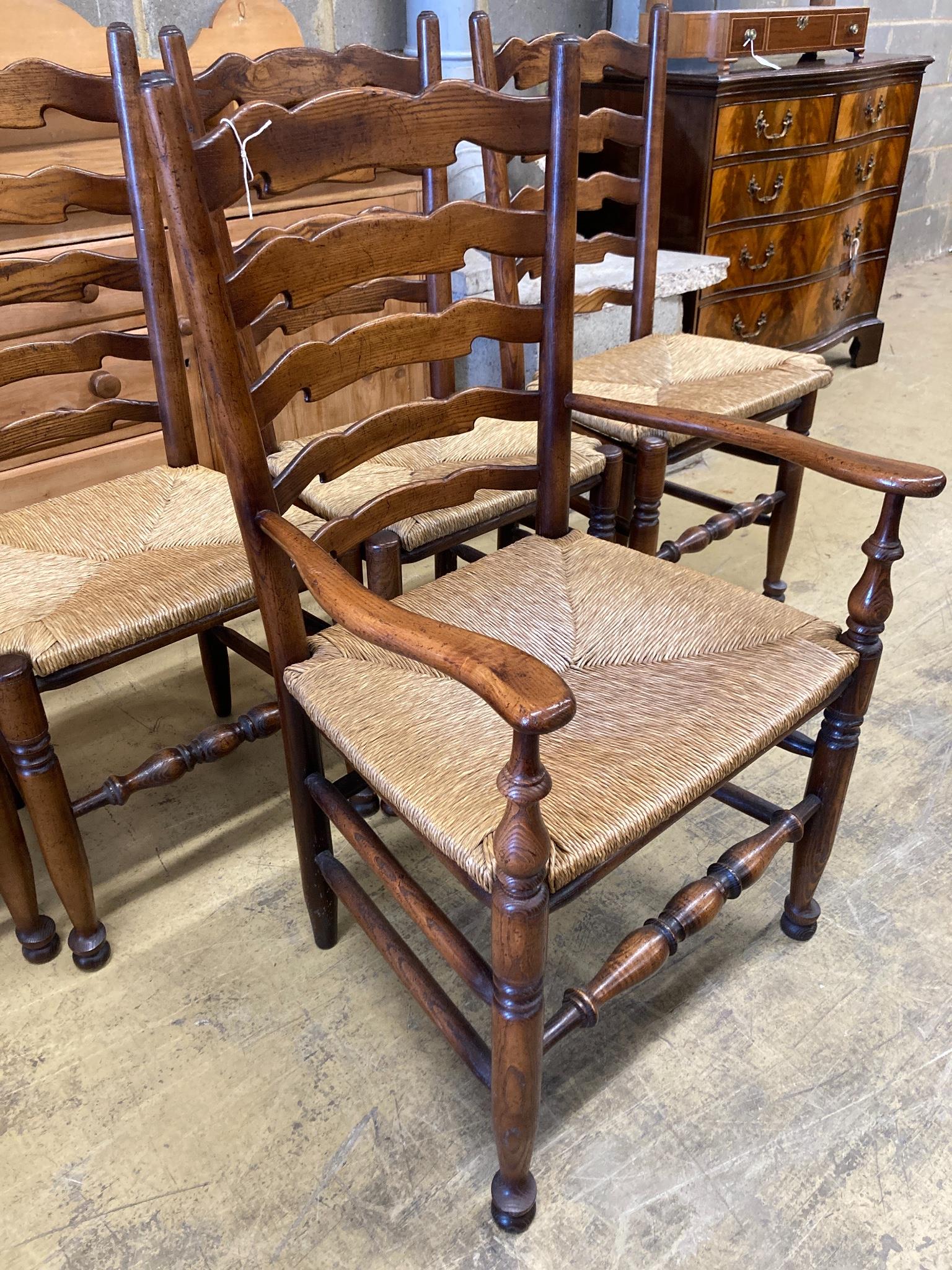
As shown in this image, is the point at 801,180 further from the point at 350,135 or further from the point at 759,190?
the point at 350,135

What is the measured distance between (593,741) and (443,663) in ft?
0.95

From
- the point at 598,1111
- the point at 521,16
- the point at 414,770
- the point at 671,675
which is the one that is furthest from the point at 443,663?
the point at 521,16

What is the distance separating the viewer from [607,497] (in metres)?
1.68

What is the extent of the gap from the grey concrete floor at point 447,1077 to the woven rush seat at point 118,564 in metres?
0.49

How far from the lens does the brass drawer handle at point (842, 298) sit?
3.25 metres

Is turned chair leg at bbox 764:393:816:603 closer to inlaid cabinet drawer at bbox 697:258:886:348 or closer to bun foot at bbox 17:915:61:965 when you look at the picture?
inlaid cabinet drawer at bbox 697:258:886:348

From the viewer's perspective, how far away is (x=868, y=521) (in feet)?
8.36

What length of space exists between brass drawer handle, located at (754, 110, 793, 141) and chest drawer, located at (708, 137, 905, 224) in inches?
2.4

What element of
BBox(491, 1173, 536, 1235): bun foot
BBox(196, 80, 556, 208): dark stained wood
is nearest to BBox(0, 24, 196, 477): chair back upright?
BBox(196, 80, 556, 208): dark stained wood

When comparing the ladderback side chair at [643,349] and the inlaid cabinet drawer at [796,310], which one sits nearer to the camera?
the ladderback side chair at [643,349]

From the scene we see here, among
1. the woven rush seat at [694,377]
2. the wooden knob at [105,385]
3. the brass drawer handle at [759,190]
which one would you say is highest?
the brass drawer handle at [759,190]

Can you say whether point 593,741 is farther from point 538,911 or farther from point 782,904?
point 782,904

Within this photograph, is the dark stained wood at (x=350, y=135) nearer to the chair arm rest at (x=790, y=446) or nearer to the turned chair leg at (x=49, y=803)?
the chair arm rest at (x=790, y=446)

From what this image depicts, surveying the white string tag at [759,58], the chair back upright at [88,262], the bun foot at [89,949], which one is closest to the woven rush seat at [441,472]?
the chair back upright at [88,262]
